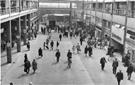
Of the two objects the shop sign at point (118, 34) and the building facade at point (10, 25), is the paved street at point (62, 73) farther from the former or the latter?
the shop sign at point (118, 34)

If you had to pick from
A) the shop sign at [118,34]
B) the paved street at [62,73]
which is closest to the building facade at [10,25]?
the paved street at [62,73]

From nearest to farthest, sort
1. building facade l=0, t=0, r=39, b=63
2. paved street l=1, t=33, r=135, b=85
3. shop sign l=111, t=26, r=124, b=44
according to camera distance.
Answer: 1. paved street l=1, t=33, r=135, b=85
2. building facade l=0, t=0, r=39, b=63
3. shop sign l=111, t=26, r=124, b=44

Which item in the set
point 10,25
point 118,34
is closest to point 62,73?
point 10,25

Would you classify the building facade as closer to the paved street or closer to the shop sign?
the paved street

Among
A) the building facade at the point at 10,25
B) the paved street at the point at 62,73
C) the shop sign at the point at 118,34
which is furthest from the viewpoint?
the shop sign at the point at 118,34

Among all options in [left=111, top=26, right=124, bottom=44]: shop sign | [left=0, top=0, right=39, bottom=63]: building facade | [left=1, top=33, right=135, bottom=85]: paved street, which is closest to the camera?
[left=1, top=33, right=135, bottom=85]: paved street

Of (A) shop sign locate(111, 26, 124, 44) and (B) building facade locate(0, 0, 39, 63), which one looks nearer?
(B) building facade locate(0, 0, 39, 63)

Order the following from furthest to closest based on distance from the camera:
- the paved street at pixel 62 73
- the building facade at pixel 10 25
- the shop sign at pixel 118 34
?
the shop sign at pixel 118 34
the building facade at pixel 10 25
the paved street at pixel 62 73

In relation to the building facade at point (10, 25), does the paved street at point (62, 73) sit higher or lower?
lower

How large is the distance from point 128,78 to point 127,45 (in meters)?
6.88

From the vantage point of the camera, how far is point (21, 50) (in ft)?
96.5

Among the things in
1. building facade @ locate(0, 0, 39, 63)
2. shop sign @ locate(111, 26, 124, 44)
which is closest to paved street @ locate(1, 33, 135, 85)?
building facade @ locate(0, 0, 39, 63)

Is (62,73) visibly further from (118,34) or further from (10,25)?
(118,34)

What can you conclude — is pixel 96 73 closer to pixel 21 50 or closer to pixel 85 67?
pixel 85 67
